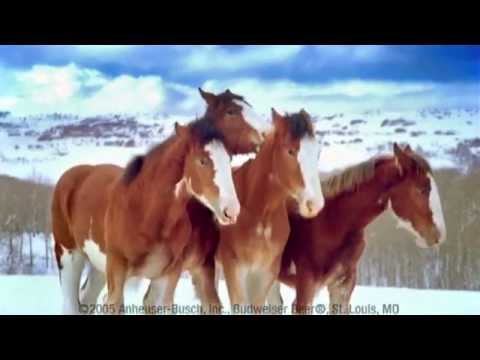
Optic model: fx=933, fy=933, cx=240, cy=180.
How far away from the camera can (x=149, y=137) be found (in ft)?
13.5

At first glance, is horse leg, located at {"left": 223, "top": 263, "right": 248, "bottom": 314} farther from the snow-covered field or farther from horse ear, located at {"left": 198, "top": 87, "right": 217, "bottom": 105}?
horse ear, located at {"left": 198, "top": 87, "right": 217, "bottom": 105}

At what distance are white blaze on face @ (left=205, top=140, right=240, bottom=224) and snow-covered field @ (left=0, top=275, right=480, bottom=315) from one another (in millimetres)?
377

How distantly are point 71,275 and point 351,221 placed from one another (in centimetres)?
126

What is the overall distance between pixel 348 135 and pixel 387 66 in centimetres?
36

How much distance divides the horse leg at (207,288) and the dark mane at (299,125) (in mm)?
684

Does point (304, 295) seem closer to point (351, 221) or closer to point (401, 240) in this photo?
point (351, 221)

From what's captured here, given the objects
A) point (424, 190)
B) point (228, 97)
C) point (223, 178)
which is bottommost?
point (424, 190)

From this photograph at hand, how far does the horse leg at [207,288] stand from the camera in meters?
4.08

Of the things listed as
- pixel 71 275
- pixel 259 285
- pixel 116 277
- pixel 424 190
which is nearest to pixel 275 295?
pixel 259 285

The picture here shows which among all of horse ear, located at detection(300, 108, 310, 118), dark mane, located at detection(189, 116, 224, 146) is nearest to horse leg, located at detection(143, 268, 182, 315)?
dark mane, located at detection(189, 116, 224, 146)

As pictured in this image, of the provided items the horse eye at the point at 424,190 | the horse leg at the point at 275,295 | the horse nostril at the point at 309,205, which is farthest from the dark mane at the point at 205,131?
the horse eye at the point at 424,190
